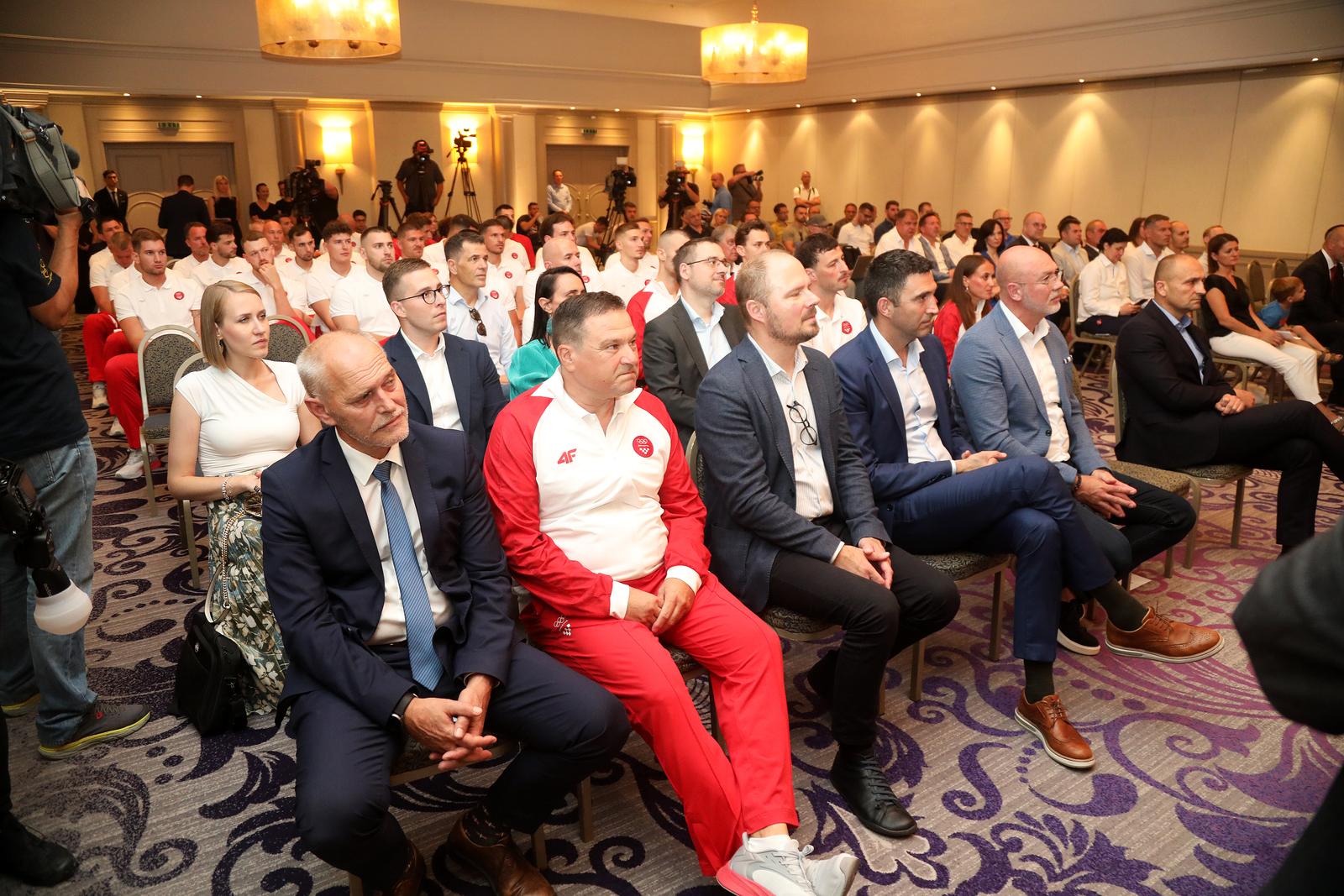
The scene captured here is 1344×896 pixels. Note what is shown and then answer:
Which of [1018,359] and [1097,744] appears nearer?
[1097,744]

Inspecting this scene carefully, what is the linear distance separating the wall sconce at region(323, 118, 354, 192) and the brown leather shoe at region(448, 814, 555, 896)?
14.3 metres

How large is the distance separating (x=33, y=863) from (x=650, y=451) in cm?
183

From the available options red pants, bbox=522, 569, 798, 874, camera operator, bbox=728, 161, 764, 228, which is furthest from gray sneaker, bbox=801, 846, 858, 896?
camera operator, bbox=728, 161, 764, 228

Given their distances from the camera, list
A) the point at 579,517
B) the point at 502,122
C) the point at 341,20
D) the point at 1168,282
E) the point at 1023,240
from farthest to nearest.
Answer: the point at 502,122 → the point at 1023,240 → the point at 341,20 → the point at 1168,282 → the point at 579,517

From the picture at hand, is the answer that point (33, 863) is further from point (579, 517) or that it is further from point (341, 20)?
point (341, 20)

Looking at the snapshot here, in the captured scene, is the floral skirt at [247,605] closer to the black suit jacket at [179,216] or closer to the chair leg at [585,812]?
the chair leg at [585,812]

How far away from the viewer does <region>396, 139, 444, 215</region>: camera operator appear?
14.1m

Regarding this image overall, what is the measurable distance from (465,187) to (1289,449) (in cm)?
1388

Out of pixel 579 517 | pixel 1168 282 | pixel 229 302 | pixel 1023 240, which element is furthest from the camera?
pixel 1023 240

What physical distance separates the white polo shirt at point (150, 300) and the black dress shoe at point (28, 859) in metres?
4.33

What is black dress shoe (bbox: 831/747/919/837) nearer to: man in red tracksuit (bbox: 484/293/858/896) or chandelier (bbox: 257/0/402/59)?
man in red tracksuit (bbox: 484/293/858/896)

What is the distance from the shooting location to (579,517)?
2406mm

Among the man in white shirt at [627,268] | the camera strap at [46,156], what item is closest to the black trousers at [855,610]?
the camera strap at [46,156]

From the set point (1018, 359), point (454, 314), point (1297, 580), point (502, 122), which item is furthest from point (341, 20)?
point (502, 122)
